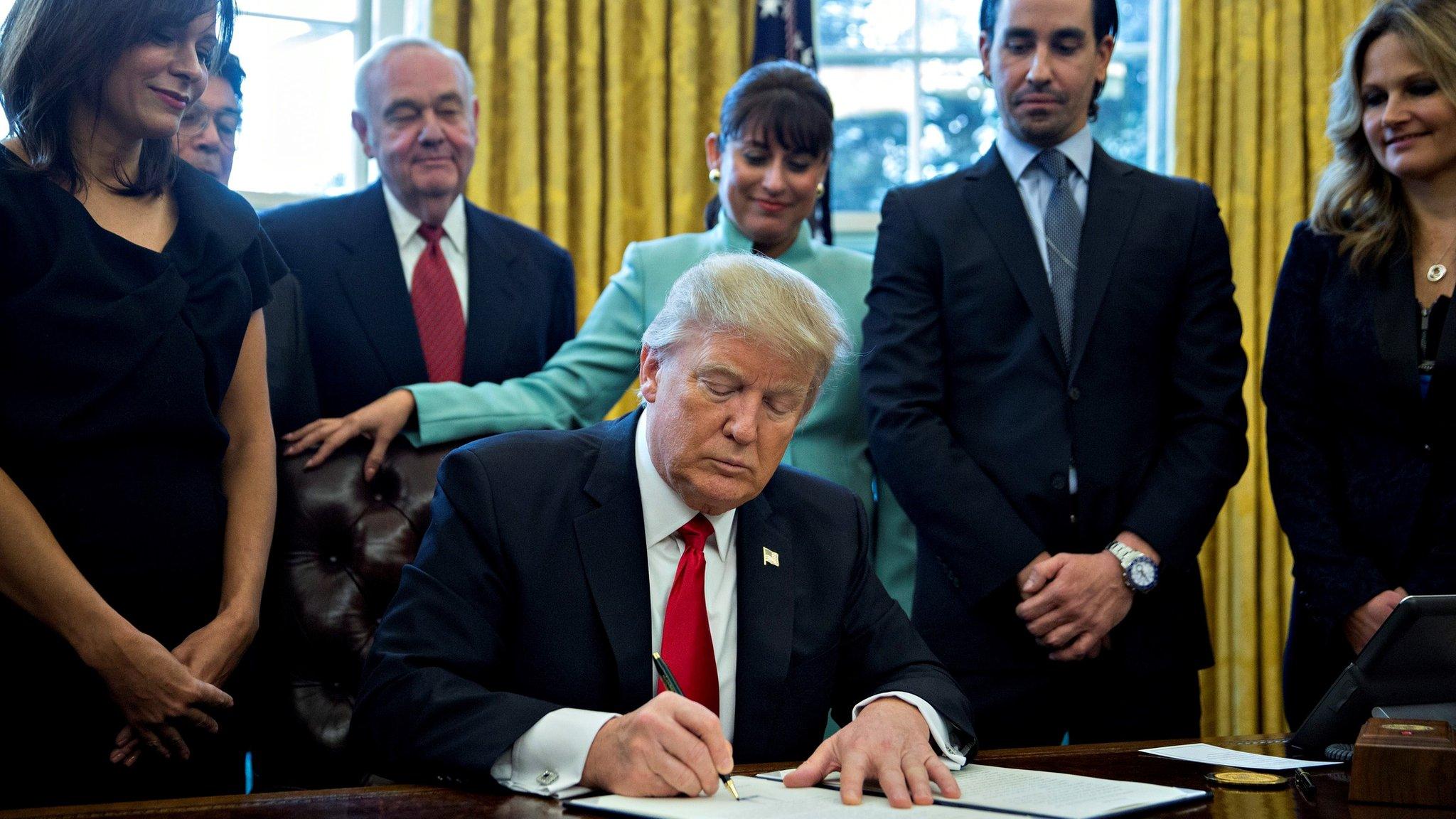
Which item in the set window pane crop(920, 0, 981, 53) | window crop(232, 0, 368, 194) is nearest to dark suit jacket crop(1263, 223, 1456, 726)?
window pane crop(920, 0, 981, 53)

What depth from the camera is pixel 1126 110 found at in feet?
15.7

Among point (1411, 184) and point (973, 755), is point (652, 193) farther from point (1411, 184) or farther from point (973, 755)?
point (973, 755)

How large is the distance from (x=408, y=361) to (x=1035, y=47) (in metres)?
1.45

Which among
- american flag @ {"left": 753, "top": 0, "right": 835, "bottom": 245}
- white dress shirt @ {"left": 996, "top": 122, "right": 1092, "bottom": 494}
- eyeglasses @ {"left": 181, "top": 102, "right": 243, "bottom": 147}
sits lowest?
white dress shirt @ {"left": 996, "top": 122, "right": 1092, "bottom": 494}

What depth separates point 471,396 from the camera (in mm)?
2617

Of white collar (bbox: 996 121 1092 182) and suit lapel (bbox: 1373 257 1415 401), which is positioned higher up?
white collar (bbox: 996 121 1092 182)

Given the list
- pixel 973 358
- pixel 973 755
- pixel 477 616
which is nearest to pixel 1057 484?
pixel 973 358

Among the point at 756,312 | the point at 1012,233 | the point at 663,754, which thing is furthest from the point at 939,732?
the point at 1012,233

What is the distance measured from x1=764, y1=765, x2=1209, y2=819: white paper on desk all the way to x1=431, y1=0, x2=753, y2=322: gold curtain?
282 cm

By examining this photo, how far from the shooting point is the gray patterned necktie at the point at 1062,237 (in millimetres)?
2635

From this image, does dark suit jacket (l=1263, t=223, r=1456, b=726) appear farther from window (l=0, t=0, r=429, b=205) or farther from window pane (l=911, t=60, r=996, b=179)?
window (l=0, t=0, r=429, b=205)

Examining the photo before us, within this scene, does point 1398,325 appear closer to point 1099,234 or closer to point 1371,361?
point 1371,361

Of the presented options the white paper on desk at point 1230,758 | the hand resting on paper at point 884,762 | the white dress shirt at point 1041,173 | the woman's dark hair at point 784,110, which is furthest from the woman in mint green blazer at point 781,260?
the hand resting on paper at point 884,762

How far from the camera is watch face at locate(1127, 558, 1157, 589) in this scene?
2.43 m
